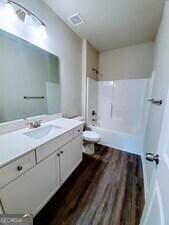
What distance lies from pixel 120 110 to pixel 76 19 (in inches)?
85.6

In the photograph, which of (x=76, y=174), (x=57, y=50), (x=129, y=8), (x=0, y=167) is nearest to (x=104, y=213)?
(x=76, y=174)

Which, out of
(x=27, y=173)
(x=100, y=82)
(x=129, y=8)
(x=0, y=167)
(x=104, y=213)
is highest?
(x=129, y=8)

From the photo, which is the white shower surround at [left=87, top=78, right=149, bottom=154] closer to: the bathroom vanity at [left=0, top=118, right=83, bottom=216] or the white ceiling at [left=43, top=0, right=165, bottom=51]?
the white ceiling at [left=43, top=0, right=165, bottom=51]

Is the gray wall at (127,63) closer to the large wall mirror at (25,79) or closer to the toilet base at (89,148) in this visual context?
the large wall mirror at (25,79)

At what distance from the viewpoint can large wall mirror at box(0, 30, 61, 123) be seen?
1.19 m

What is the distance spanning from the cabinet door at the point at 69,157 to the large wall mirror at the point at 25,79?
25.8 inches

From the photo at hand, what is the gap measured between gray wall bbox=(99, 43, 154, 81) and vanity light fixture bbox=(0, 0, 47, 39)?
6.52ft

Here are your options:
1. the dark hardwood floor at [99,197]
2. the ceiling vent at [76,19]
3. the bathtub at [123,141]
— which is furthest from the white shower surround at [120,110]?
the ceiling vent at [76,19]

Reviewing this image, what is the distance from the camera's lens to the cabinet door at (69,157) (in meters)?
1.41

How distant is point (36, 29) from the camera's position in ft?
4.74

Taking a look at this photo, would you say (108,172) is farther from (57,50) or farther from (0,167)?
(57,50)

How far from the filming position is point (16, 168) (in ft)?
2.71

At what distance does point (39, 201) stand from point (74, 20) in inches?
103

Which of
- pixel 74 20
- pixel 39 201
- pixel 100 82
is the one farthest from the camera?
pixel 100 82
